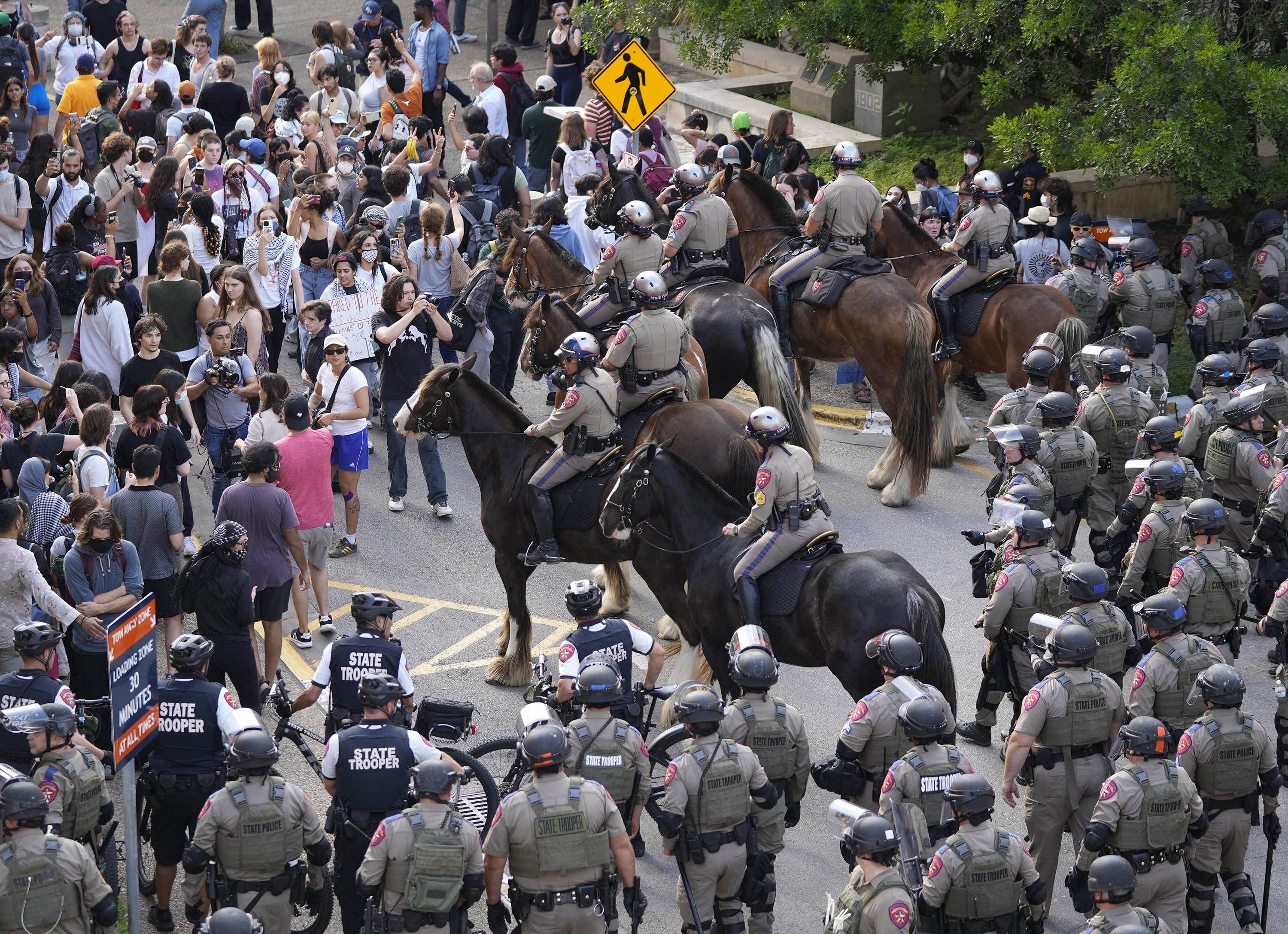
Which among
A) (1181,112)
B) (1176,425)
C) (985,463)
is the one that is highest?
(1181,112)

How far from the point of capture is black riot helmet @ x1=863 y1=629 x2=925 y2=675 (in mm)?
9492

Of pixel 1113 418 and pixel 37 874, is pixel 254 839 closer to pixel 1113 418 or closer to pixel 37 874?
pixel 37 874

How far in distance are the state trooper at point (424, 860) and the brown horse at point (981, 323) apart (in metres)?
8.73

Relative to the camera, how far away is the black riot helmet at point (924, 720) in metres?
8.88

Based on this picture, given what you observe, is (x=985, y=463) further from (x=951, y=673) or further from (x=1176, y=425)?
(x=951, y=673)

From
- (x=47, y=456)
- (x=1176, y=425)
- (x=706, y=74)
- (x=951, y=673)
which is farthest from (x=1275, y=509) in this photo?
(x=706, y=74)

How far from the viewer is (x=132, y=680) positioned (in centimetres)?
863

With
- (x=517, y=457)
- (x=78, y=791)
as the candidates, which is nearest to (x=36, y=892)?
(x=78, y=791)

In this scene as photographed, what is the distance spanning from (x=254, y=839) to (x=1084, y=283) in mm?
11136

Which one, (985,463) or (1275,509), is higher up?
(1275,509)

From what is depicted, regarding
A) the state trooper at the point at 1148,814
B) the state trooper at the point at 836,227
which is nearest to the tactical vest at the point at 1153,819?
the state trooper at the point at 1148,814

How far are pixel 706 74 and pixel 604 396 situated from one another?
17.2 m

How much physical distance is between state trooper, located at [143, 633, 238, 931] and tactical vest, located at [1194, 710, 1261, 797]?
5.84 m

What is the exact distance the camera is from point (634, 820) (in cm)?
948
